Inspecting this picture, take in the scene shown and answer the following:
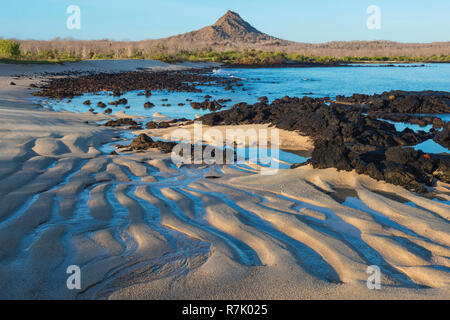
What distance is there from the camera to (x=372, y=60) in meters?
96.3

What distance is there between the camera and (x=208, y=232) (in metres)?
4.44

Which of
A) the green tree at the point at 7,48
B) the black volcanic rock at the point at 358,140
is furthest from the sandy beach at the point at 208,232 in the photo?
the green tree at the point at 7,48

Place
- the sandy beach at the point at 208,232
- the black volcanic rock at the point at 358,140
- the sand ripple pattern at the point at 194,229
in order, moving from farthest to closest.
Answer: the black volcanic rock at the point at 358,140 → the sand ripple pattern at the point at 194,229 → the sandy beach at the point at 208,232

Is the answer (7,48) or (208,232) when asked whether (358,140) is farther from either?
(7,48)

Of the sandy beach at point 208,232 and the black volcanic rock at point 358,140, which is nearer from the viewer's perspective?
the sandy beach at point 208,232

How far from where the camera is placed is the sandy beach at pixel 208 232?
129 inches
